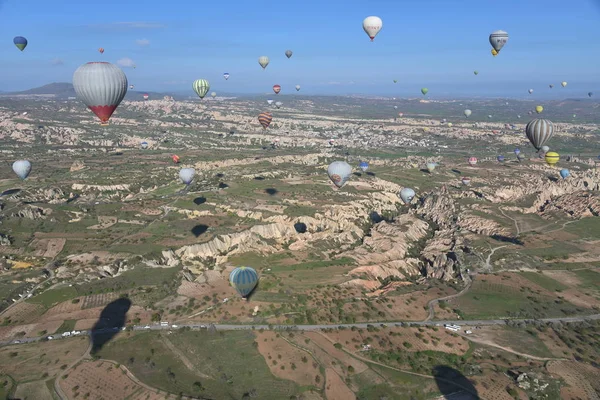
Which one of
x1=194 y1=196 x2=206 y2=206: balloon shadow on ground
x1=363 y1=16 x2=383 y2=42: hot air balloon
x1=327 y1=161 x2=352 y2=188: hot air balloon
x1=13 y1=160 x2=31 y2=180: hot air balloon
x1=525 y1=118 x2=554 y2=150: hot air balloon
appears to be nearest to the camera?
x1=363 y1=16 x2=383 y2=42: hot air balloon

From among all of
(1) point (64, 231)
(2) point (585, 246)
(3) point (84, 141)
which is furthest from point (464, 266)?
(3) point (84, 141)

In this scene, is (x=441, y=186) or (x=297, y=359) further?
(x=441, y=186)

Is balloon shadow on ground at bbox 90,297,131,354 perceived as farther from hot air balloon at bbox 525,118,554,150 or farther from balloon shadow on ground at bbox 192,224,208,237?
hot air balloon at bbox 525,118,554,150

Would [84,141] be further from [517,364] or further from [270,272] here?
[517,364]

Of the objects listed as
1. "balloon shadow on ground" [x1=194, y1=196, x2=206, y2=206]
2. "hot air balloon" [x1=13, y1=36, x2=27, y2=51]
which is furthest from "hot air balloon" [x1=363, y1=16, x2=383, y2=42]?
"hot air balloon" [x1=13, y1=36, x2=27, y2=51]

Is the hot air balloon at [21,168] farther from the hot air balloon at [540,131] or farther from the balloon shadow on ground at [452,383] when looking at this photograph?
the hot air balloon at [540,131]

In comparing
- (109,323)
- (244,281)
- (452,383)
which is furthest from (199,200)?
(452,383)

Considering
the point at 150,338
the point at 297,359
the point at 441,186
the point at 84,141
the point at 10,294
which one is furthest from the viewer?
the point at 84,141
